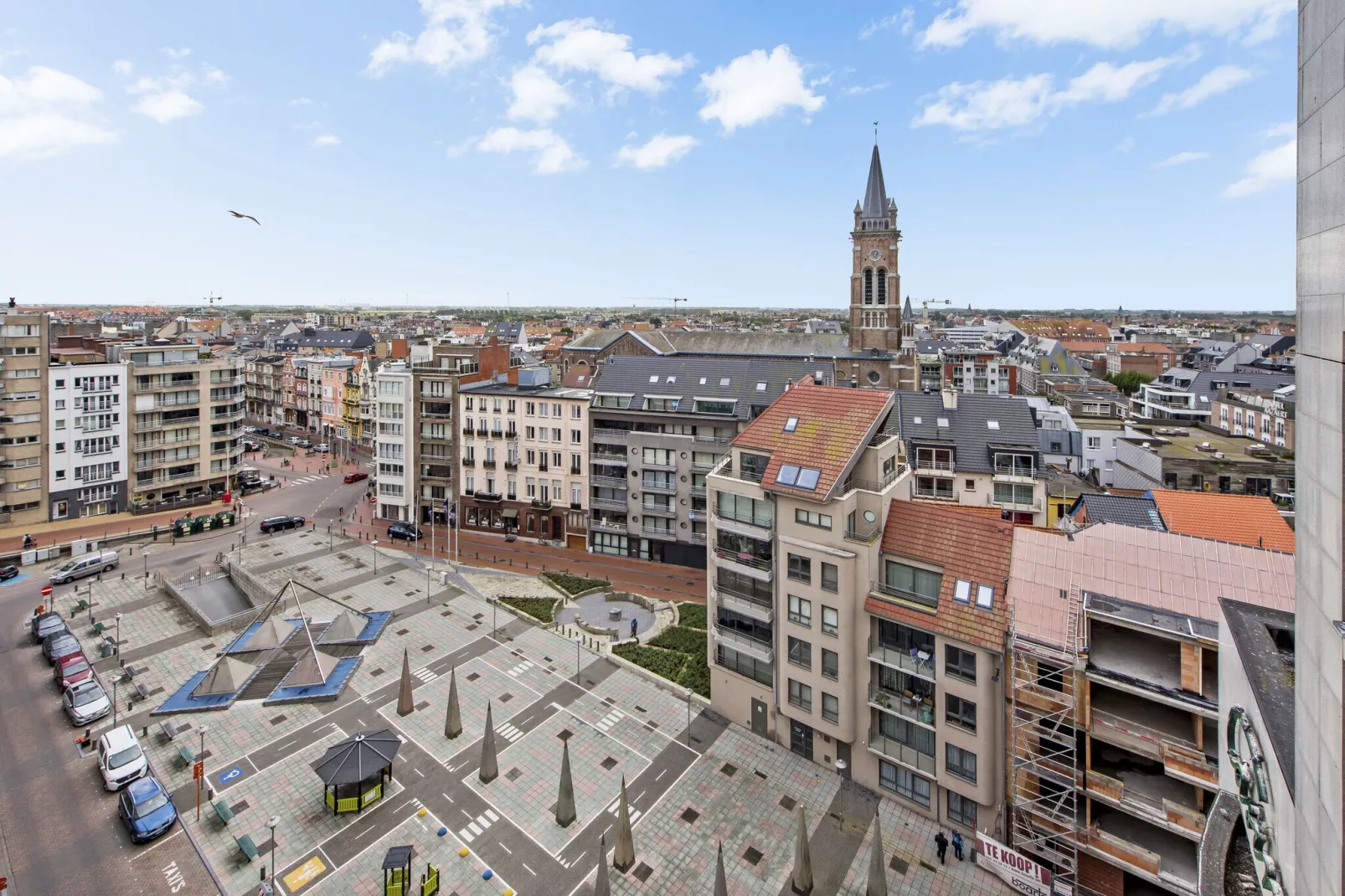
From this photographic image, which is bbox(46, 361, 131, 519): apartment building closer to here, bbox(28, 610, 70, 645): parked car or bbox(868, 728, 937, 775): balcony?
bbox(28, 610, 70, 645): parked car

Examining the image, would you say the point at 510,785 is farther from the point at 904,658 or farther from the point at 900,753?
the point at 904,658

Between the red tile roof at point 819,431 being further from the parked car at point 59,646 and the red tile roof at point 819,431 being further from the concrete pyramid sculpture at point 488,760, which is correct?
the parked car at point 59,646

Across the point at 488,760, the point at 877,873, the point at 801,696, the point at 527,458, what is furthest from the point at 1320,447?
the point at 527,458

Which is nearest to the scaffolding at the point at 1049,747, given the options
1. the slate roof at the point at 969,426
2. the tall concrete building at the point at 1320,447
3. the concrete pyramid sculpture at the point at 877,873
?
the concrete pyramid sculpture at the point at 877,873

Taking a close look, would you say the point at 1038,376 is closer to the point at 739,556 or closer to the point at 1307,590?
the point at 739,556

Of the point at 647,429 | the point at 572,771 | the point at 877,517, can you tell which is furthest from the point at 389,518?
the point at 877,517
